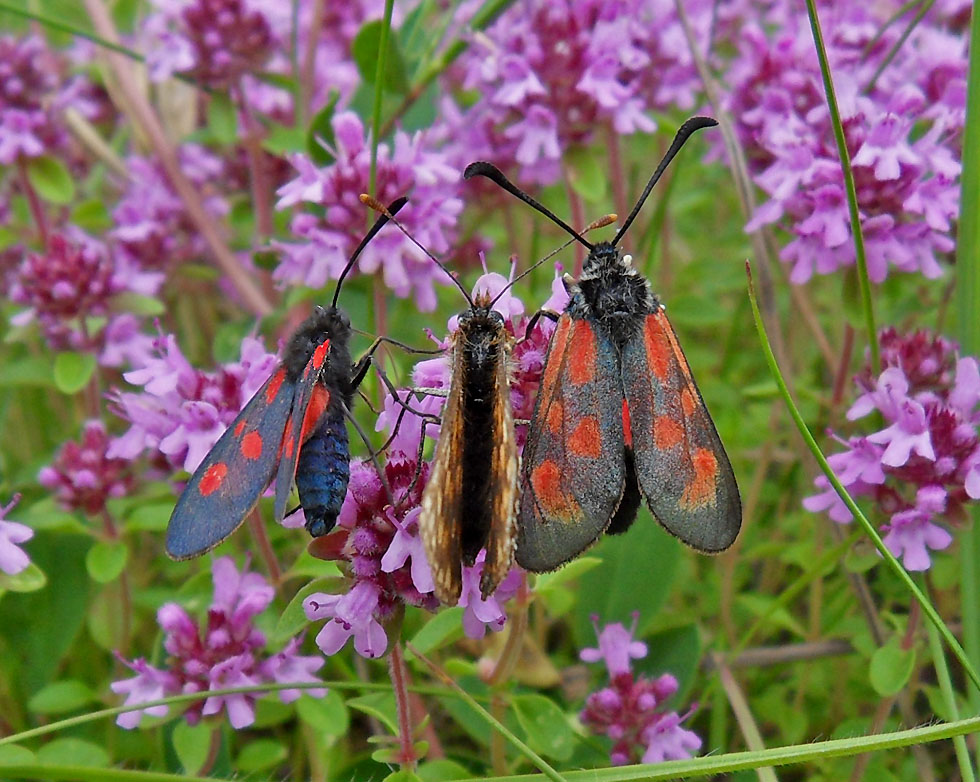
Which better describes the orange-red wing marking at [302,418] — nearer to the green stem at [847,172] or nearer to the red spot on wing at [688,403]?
the red spot on wing at [688,403]

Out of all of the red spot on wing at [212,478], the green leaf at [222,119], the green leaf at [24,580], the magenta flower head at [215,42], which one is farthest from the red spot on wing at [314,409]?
the magenta flower head at [215,42]

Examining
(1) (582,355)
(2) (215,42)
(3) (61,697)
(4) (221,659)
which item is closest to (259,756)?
(4) (221,659)

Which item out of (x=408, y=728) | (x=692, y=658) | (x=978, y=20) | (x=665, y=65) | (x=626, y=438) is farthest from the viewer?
(x=665, y=65)

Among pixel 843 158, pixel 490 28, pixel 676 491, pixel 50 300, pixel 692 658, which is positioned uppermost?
pixel 490 28

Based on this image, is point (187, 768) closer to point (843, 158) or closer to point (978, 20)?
point (843, 158)

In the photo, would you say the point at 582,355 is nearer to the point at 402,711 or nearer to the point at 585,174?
the point at 402,711

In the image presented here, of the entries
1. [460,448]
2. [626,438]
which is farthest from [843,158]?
[460,448]
